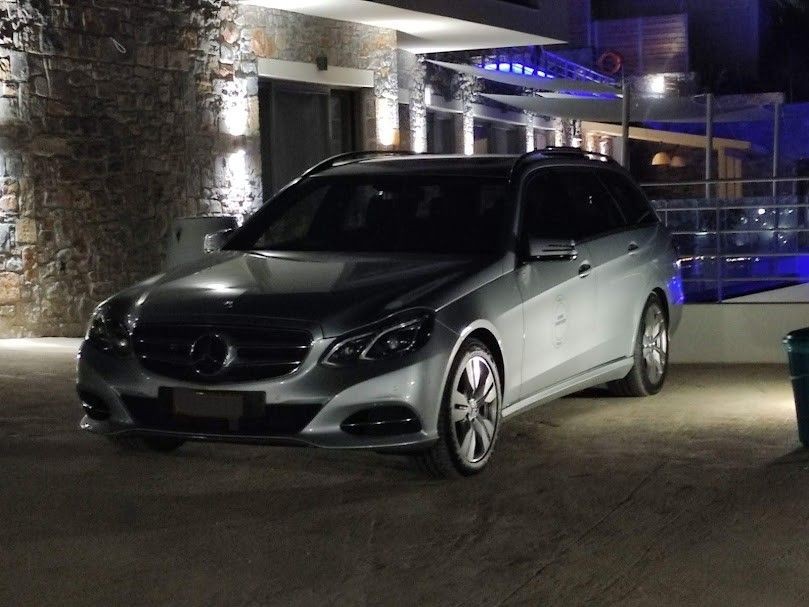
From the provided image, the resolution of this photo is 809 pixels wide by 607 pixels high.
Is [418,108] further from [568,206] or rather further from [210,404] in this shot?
[210,404]

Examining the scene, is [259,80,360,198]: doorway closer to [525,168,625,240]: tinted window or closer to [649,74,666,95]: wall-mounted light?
[525,168,625,240]: tinted window

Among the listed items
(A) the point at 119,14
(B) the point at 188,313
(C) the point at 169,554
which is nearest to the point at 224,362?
(B) the point at 188,313

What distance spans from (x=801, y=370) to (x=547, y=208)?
1.92 meters

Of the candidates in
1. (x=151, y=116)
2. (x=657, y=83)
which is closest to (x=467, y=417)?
(x=151, y=116)

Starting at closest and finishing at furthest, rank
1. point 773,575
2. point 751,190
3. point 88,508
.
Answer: point 773,575
point 88,508
point 751,190

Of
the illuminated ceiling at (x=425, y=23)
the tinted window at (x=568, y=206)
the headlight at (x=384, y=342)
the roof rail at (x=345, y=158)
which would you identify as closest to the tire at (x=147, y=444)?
the headlight at (x=384, y=342)

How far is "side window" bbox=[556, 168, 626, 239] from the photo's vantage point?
9.60 m

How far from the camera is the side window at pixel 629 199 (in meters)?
10.4

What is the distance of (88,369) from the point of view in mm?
7730

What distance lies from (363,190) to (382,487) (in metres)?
2.32

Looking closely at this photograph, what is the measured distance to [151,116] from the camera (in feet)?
52.9

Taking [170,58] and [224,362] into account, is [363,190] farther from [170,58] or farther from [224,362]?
[170,58]

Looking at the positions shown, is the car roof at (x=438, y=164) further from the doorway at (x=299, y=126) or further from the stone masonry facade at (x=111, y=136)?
the doorway at (x=299, y=126)

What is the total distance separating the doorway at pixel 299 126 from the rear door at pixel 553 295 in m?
9.84
